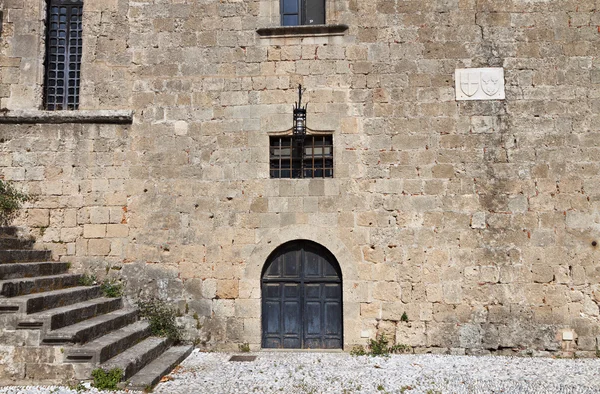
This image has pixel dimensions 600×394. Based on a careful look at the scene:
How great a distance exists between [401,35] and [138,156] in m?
4.41

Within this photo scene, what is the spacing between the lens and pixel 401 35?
720 cm

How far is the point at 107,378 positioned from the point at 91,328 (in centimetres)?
76

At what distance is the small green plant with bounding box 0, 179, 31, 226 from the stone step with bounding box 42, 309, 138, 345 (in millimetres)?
2303

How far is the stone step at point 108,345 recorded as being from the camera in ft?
16.6

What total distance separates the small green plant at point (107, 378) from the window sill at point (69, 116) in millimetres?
3868

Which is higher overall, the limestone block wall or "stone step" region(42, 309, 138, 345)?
the limestone block wall

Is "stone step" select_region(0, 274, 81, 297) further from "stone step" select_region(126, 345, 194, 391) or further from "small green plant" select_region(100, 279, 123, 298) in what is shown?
"stone step" select_region(126, 345, 194, 391)

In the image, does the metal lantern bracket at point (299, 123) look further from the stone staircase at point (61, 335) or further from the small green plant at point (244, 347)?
the stone staircase at point (61, 335)

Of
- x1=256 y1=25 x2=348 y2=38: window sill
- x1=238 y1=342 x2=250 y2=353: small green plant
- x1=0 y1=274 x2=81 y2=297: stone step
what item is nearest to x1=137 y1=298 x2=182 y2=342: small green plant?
x1=238 y1=342 x2=250 y2=353: small green plant

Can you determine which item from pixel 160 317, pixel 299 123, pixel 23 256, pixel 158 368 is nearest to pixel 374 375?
pixel 158 368

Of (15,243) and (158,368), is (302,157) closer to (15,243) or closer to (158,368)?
(158,368)

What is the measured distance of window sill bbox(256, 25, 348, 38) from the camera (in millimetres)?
7227

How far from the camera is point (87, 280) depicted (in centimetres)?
706

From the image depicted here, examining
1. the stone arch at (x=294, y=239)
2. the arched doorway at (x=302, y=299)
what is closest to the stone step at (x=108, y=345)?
the stone arch at (x=294, y=239)
